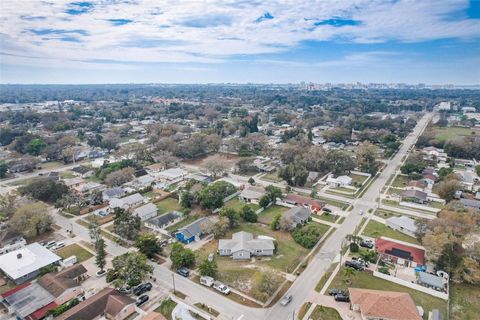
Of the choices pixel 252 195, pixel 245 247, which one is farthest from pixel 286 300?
pixel 252 195

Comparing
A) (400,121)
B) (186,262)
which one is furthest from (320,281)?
(400,121)

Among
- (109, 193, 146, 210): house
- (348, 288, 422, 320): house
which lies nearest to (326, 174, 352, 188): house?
(348, 288, 422, 320): house

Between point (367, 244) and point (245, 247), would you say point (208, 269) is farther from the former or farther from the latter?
point (367, 244)

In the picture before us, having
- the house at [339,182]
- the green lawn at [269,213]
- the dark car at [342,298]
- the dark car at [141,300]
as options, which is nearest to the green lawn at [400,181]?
the house at [339,182]

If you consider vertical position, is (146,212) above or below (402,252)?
below

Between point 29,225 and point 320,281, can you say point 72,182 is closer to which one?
point 29,225

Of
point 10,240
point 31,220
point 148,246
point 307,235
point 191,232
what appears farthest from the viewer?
point 31,220
